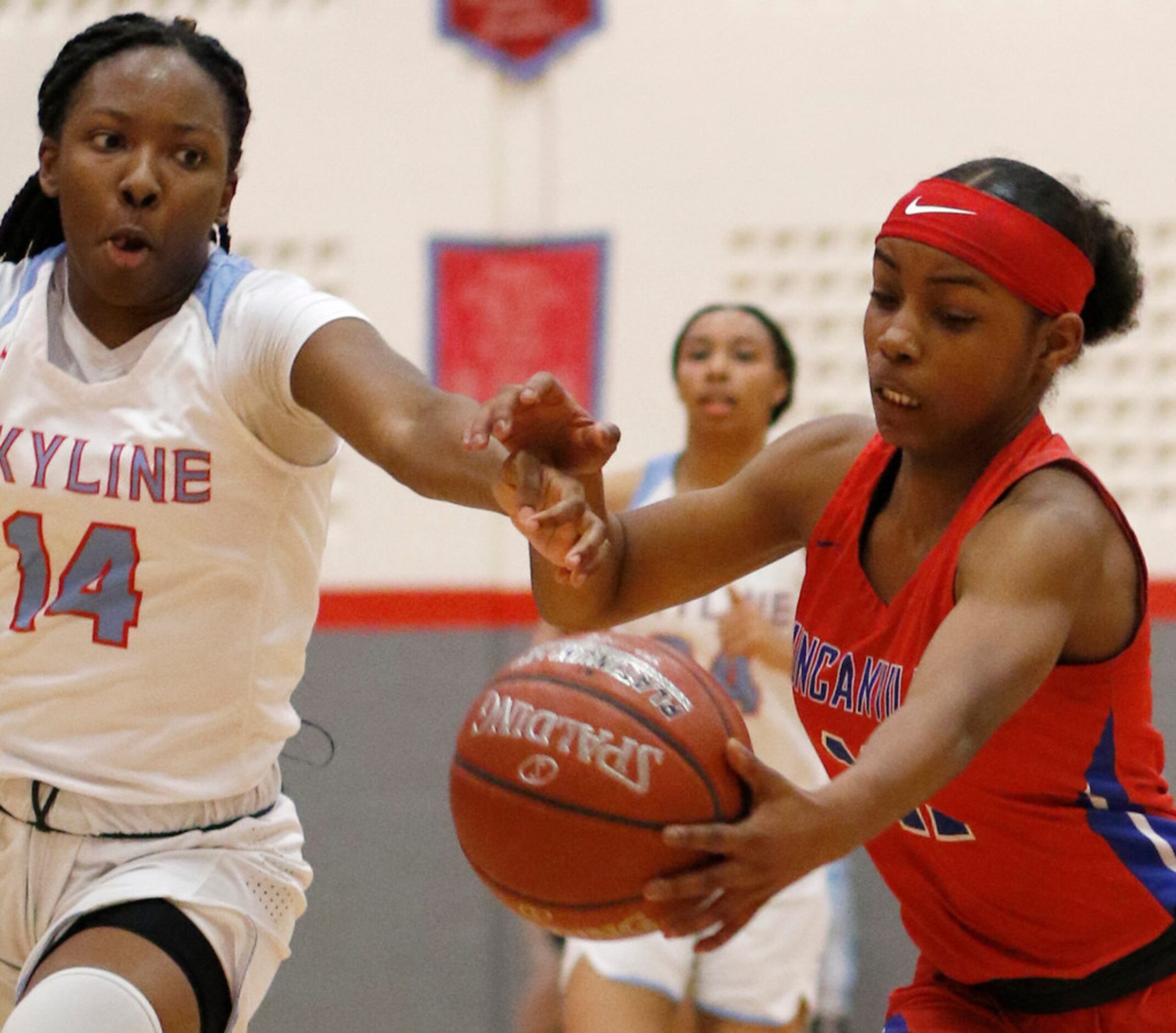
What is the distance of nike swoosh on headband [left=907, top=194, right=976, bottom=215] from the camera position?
6.61ft

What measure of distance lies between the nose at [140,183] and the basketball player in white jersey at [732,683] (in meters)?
1.90

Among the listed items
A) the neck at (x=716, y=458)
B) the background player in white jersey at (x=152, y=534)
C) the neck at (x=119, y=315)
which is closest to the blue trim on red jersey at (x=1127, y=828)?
the background player in white jersey at (x=152, y=534)

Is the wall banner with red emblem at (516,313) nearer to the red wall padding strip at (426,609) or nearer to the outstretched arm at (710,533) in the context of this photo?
the red wall padding strip at (426,609)

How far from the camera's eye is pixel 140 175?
2.32 m

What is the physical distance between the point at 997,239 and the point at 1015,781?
2.16 feet

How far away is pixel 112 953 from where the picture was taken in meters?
2.14

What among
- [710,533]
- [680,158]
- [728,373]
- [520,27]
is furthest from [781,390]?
[710,533]

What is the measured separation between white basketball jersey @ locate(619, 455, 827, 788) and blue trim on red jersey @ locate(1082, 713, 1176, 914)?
1863 millimetres

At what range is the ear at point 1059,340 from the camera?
2080mm

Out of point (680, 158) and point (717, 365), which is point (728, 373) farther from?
point (680, 158)

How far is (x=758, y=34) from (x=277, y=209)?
1.61m

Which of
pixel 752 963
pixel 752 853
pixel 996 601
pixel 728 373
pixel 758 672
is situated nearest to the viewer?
pixel 752 853

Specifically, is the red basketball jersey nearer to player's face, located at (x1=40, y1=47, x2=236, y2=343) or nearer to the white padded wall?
player's face, located at (x1=40, y1=47, x2=236, y2=343)

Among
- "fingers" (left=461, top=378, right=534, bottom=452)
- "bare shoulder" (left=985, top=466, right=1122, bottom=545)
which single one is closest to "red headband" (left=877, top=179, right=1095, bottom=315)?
"bare shoulder" (left=985, top=466, right=1122, bottom=545)
